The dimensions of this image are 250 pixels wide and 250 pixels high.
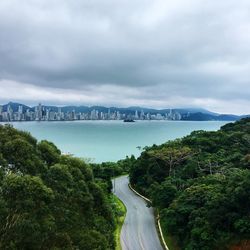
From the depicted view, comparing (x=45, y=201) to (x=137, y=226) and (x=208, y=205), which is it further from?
(x=137, y=226)

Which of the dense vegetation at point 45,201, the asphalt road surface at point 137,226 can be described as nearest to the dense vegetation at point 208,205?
the asphalt road surface at point 137,226

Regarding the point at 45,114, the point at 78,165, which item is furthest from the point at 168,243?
the point at 45,114

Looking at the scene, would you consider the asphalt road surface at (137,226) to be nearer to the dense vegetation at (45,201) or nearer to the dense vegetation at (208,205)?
the dense vegetation at (208,205)

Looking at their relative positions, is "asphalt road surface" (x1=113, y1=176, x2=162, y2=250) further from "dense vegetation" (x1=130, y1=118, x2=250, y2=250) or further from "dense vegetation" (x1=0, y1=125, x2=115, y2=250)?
"dense vegetation" (x1=0, y1=125, x2=115, y2=250)

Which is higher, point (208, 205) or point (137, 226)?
point (208, 205)

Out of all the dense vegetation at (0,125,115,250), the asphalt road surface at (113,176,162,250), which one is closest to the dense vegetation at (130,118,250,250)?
the asphalt road surface at (113,176,162,250)

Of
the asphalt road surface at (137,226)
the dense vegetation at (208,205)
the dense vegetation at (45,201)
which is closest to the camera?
the dense vegetation at (45,201)

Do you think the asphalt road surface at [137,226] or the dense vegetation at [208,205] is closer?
the dense vegetation at [208,205]

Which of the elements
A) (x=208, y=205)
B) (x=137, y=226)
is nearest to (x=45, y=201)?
(x=208, y=205)
